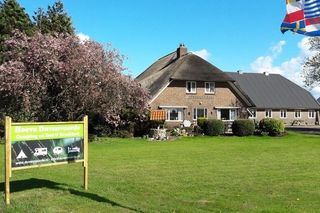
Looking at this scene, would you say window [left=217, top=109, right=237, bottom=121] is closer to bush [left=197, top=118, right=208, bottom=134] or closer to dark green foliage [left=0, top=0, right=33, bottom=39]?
bush [left=197, top=118, right=208, bottom=134]

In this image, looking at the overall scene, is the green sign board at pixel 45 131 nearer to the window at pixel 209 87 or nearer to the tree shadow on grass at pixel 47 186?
the tree shadow on grass at pixel 47 186

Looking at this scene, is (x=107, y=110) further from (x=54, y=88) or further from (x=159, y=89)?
(x=159, y=89)

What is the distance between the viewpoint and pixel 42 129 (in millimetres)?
10969

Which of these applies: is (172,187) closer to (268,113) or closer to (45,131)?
(45,131)

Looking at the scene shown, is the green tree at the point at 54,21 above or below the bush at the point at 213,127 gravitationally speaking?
above

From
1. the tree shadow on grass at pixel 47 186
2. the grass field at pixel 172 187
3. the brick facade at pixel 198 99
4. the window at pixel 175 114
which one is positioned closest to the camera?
the grass field at pixel 172 187

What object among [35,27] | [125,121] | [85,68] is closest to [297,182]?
[85,68]

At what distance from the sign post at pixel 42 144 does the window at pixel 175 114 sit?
3674 centimetres

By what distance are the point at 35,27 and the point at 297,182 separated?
32.6 meters

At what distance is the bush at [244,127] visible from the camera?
39.4 meters

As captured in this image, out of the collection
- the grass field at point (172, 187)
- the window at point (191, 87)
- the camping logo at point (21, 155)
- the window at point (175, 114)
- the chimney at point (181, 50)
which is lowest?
the grass field at point (172, 187)

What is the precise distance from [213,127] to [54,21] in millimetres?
16472

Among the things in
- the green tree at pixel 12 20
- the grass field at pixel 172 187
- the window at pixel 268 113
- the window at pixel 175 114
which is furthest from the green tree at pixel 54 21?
the window at pixel 268 113

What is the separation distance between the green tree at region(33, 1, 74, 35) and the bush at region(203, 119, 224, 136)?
13.8 m
